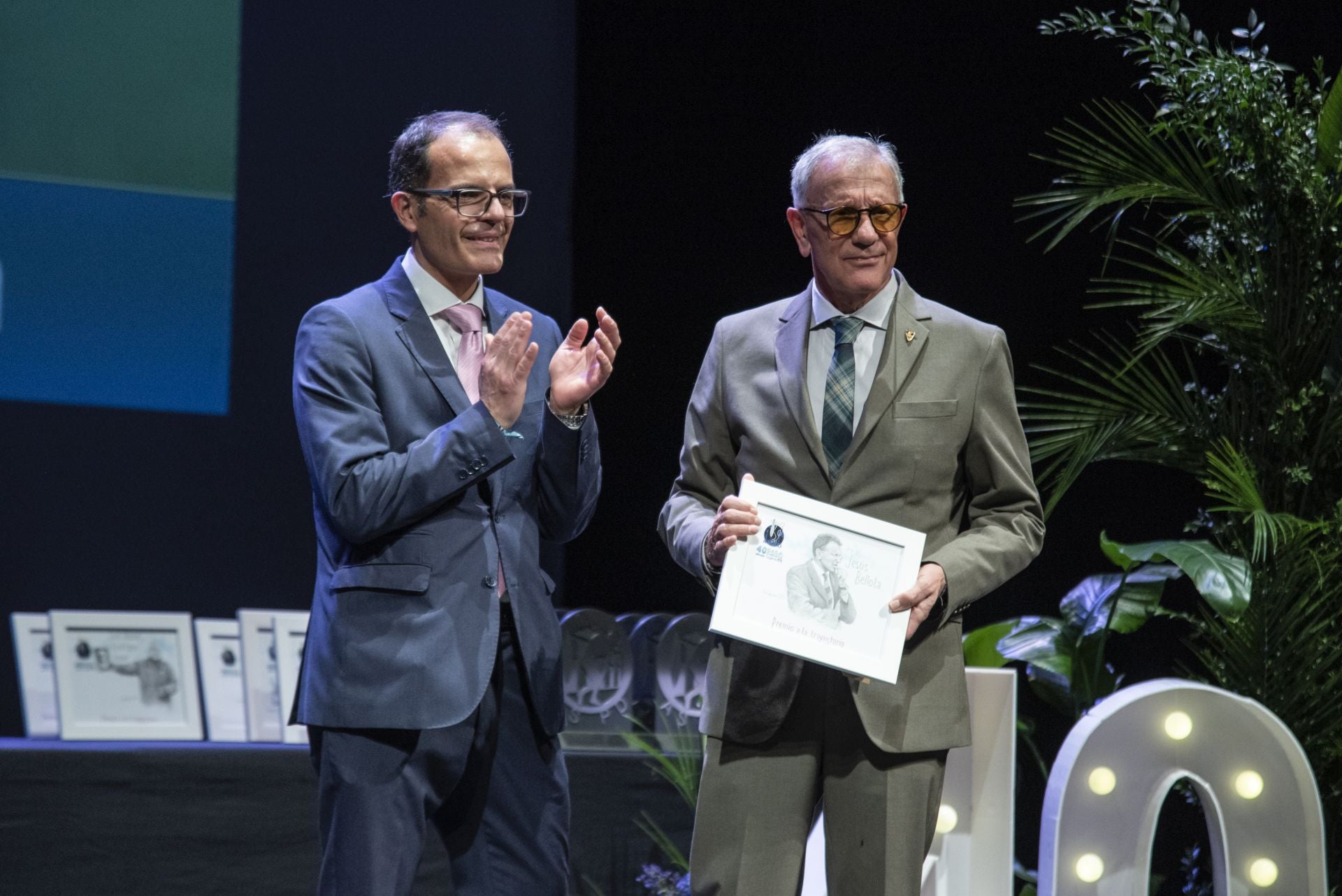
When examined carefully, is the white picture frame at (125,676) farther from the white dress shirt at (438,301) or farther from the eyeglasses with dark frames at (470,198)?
the eyeglasses with dark frames at (470,198)

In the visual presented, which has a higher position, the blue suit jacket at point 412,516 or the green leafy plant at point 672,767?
the blue suit jacket at point 412,516

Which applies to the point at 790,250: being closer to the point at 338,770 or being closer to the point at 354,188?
the point at 354,188

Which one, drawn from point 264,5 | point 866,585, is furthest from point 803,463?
point 264,5

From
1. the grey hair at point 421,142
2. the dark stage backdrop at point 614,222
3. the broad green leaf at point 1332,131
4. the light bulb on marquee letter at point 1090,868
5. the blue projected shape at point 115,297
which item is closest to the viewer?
the grey hair at point 421,142

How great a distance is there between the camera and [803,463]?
246 cm

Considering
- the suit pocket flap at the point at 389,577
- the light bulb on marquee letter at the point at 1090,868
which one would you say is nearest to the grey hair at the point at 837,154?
the suit pocket flap at the point at 389,577

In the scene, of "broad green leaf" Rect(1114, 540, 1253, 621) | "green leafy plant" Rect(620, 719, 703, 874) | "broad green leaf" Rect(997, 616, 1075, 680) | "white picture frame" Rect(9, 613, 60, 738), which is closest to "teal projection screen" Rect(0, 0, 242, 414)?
"white picture frame" Rect(9, 613, 60, 738)

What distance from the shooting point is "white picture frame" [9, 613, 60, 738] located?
13.3 feet

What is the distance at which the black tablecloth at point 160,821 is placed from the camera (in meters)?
3.62

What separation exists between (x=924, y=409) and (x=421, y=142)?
0.93m

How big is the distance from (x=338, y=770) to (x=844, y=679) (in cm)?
79

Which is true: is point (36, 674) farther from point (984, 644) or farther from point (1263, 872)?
point (1263, 872)

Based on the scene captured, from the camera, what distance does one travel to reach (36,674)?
407cm

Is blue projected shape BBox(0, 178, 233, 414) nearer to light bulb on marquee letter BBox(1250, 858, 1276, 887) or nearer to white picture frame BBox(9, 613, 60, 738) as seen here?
white picture frame BBox(9, 613, 60, 738)
